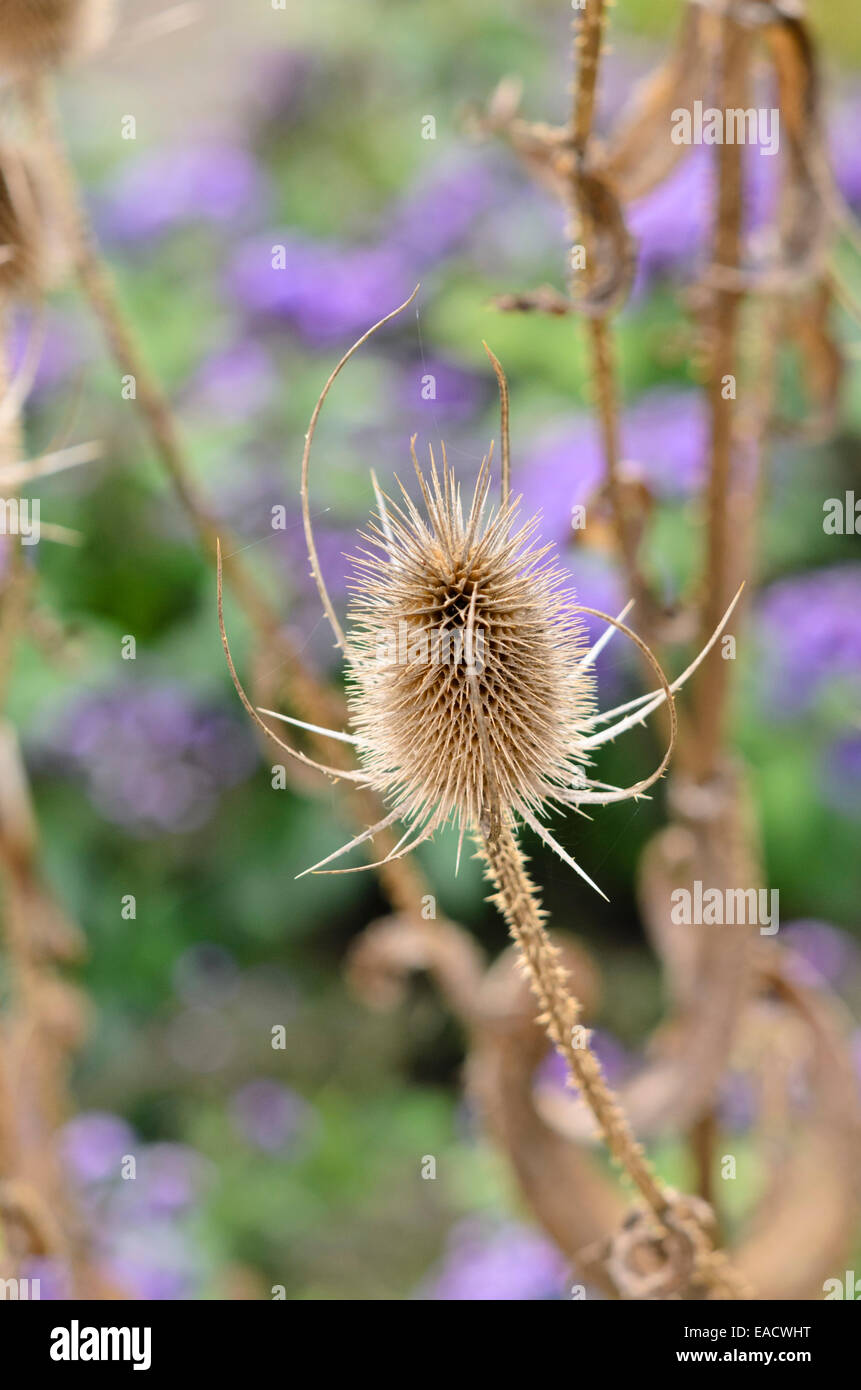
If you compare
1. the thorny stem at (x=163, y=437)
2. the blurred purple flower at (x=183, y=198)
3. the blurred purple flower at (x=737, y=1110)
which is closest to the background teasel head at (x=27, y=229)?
A: the thorny stem at (x=163, y=437)

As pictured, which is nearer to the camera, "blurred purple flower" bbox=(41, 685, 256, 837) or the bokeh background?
the bokeh background

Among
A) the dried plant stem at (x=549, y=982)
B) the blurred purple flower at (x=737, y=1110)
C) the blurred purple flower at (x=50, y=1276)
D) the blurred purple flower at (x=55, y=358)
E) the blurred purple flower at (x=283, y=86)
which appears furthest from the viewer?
the blurred purple flower at (x=283, y=86)

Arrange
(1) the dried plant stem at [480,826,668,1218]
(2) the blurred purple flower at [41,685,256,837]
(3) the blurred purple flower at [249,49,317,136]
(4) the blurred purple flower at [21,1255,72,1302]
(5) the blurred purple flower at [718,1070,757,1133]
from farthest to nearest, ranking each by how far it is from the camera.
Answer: (3) the blurred purple flower at [249,49,317,136]
(2) the blurred purple flower at [41,685,256,837]
(5) the blurred purple flower at [718,1070,757,1133]
(4) the blurred purple flower at [21,1255,72,1302]
(1) the dried plant stem at [480,826,668,1218]

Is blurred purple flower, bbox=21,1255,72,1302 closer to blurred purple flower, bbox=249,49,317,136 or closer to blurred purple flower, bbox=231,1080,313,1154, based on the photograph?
blurred purple flower, bbox=231,1080,313,1154

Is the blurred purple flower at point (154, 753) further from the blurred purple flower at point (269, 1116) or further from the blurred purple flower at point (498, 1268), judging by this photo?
the blurred purple flower at point (498, 1268)

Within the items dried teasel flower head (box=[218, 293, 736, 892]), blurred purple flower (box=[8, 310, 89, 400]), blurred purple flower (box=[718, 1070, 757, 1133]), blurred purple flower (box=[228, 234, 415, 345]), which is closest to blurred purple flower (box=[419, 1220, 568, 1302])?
blurred purple flower (box=[718, 1070, 757, 1133])
